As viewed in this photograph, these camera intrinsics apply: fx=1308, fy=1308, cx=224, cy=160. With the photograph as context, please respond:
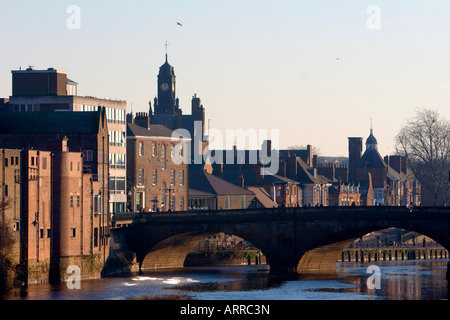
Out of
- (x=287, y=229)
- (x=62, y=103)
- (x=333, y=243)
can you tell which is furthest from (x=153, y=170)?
(x=333, y=243)

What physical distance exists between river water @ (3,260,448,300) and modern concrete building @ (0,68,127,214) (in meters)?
14.3

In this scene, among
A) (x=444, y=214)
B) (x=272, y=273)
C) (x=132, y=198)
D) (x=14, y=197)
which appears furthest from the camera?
(x=132, y=198)

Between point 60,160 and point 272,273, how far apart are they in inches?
1074

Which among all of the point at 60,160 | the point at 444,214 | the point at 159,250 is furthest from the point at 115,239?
the point at 444,214

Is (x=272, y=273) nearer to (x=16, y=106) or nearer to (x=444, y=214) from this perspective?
(x=444, y=214)

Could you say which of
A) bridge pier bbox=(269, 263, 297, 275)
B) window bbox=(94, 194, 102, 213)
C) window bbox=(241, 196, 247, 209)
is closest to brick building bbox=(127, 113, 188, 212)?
window bbox=(241, 196, 247, 209)

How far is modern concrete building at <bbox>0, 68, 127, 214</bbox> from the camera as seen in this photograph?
5753 inches

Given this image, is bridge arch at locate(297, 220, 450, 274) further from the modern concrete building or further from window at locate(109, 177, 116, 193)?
window at locate(109, 177, 116, 193)

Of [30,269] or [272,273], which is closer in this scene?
[30,269]

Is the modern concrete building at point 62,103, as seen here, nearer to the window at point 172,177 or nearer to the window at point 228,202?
the window at point 172,177

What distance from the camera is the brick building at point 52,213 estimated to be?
122750mm

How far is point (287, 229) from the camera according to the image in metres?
141

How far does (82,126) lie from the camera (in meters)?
138

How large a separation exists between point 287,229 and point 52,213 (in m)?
27.1
